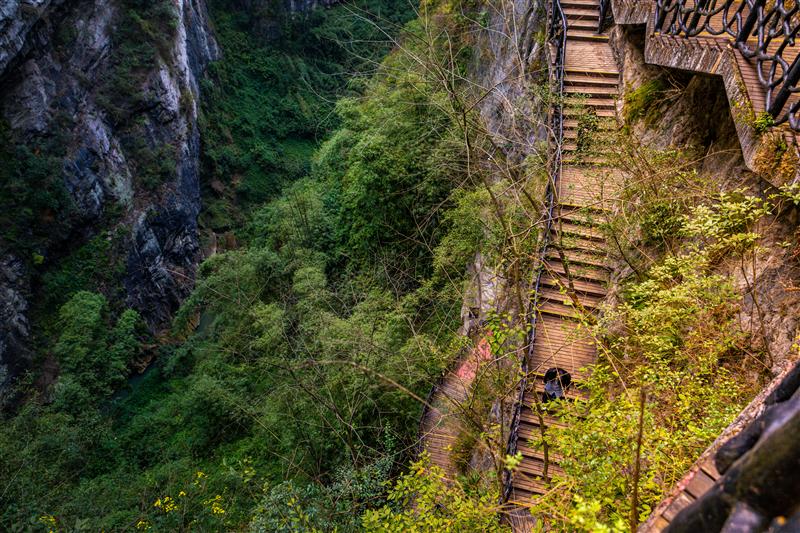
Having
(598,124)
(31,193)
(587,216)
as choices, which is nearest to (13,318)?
(31,193)

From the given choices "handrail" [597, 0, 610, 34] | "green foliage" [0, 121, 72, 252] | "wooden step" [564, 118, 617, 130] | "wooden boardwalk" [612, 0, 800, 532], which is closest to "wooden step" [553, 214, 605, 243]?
"wooden step" [564, 118, 617, 130]

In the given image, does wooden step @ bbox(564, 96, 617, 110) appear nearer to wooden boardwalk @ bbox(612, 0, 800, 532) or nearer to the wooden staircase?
wooden boardwalk @ bbox(612, 0, 800, 532)

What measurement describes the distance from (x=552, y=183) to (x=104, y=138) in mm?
22898

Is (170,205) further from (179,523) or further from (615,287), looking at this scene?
(615,287)

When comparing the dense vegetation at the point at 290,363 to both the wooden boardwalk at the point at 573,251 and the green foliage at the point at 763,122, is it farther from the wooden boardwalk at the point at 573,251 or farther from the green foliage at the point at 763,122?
the green foliage at the point at 763,122

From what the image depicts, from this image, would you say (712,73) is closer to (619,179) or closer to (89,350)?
(619,179)

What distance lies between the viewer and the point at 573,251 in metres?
8.23

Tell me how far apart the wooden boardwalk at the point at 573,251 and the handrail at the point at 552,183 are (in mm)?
163

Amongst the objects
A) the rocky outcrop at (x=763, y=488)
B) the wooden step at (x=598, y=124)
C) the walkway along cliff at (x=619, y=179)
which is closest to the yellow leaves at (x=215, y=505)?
the walkway along cliff at (x=619, y=179)

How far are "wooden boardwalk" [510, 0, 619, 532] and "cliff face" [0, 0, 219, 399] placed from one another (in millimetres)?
18804

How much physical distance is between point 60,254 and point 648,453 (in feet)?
77.9

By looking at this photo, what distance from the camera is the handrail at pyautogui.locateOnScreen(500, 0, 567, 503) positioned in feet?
21.9

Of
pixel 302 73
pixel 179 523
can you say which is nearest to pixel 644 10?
pixel 179 523

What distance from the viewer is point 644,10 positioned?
829 centimetres
